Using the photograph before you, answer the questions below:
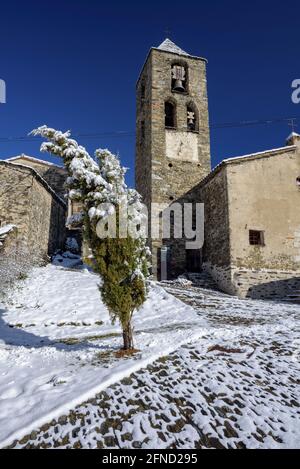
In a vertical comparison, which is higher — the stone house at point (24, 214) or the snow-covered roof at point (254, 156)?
the snow-covered roof at point (254, 156)

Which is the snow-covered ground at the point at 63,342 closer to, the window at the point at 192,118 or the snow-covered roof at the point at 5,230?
the snow-covered roof at the point at 5,230

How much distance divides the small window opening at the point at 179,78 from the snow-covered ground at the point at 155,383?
633 inches

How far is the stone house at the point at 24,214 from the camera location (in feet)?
44.7

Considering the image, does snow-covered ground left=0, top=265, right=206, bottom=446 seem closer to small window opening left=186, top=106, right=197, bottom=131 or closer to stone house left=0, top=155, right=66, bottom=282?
stone house left=0, top=155, right=66, bottom=282

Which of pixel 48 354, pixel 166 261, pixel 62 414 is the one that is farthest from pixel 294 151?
pixel 62 414

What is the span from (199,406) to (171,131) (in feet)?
57.6

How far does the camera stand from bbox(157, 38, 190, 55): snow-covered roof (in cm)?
2117

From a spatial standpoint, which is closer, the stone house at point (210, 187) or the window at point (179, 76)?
the stone house at point (210, 187)

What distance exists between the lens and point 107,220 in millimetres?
6160

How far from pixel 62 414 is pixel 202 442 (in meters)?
1.64

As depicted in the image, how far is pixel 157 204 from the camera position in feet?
58.8

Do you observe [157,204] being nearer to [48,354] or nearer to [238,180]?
[238,180]

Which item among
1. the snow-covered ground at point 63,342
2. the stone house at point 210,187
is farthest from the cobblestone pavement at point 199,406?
the stone house at point 210,187

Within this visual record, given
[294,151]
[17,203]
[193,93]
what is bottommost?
[17,203]
